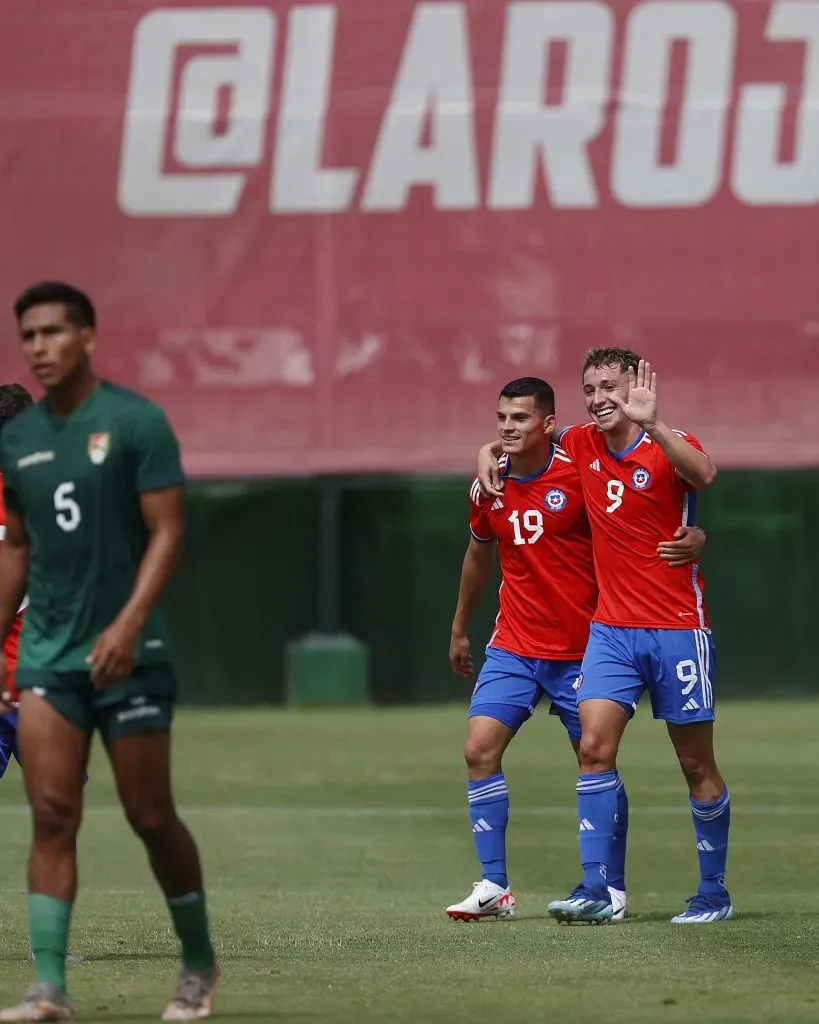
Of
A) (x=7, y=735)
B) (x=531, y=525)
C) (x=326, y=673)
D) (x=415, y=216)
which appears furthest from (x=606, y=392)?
(x=415, y=216)

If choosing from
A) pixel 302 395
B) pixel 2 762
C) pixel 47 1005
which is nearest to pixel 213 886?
pixel 2 762

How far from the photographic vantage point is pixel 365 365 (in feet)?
74.3

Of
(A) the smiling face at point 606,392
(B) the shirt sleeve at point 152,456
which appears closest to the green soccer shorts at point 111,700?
(B) the shirt sleeve at point 152,456

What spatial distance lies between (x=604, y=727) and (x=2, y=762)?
8.00 feet

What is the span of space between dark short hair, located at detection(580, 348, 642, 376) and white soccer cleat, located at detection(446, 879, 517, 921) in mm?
2181

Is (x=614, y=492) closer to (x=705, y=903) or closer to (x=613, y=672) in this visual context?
(x=613, y=672)

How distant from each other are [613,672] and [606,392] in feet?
3.79

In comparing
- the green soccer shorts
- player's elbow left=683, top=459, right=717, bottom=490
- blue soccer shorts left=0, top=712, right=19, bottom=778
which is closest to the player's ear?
the green soccer shorts

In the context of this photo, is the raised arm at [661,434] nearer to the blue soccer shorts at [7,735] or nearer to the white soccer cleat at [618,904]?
the white soccer cleat at [618,904]

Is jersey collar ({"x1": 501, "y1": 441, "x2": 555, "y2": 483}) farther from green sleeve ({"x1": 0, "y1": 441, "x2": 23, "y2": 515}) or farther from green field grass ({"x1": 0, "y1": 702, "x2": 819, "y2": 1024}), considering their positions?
green sleeve ({"x1": 0, "y1": 441, "x2": 23, "y2": 515})

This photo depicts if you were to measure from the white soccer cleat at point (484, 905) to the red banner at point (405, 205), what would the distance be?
13117mm

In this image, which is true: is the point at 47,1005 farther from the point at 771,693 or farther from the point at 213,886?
the point at 771,693

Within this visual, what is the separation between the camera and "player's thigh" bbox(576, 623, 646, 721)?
9.48 m

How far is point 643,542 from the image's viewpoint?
9578mm
